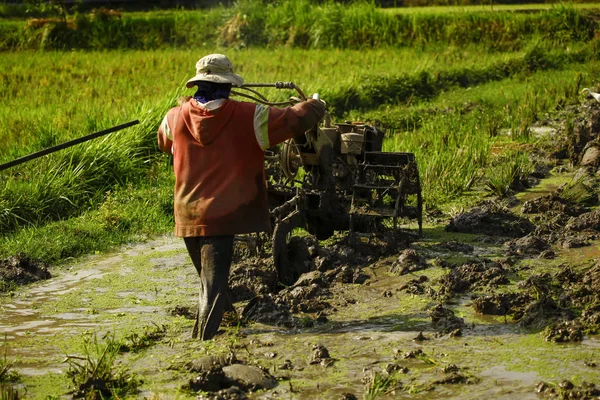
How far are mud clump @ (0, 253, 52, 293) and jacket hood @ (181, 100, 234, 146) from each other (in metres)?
2.03

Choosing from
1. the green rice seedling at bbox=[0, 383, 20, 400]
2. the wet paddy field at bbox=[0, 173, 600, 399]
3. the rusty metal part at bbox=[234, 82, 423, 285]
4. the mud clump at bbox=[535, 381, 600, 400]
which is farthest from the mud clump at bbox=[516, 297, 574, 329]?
the green rice seedling at bbox=[0, 383, 20, 400]

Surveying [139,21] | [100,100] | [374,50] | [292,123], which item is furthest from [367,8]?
[292,123]

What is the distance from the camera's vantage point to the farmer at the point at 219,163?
17.1 feet

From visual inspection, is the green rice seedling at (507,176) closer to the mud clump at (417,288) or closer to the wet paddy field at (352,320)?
the wet paddy field at (352,320)

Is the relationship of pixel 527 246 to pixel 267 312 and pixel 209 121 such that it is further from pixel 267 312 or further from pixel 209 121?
pixel 209 121

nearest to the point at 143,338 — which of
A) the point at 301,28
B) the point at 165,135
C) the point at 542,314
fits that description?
the point at 165,135

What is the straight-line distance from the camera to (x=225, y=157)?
5.24m

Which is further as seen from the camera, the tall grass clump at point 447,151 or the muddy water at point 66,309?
the tall grass clump at point 447,151

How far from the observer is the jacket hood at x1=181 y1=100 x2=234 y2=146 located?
5.21 m

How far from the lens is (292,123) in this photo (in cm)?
520

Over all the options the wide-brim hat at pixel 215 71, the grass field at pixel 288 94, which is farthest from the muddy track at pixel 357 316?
the wide-brim hat at pixel 215 71

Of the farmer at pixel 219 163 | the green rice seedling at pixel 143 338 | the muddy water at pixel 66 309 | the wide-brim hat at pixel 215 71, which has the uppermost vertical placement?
the wide-brim hat at pixel 215 71

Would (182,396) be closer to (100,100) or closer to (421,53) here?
(100,100)

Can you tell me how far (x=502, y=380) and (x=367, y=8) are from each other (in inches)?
626
